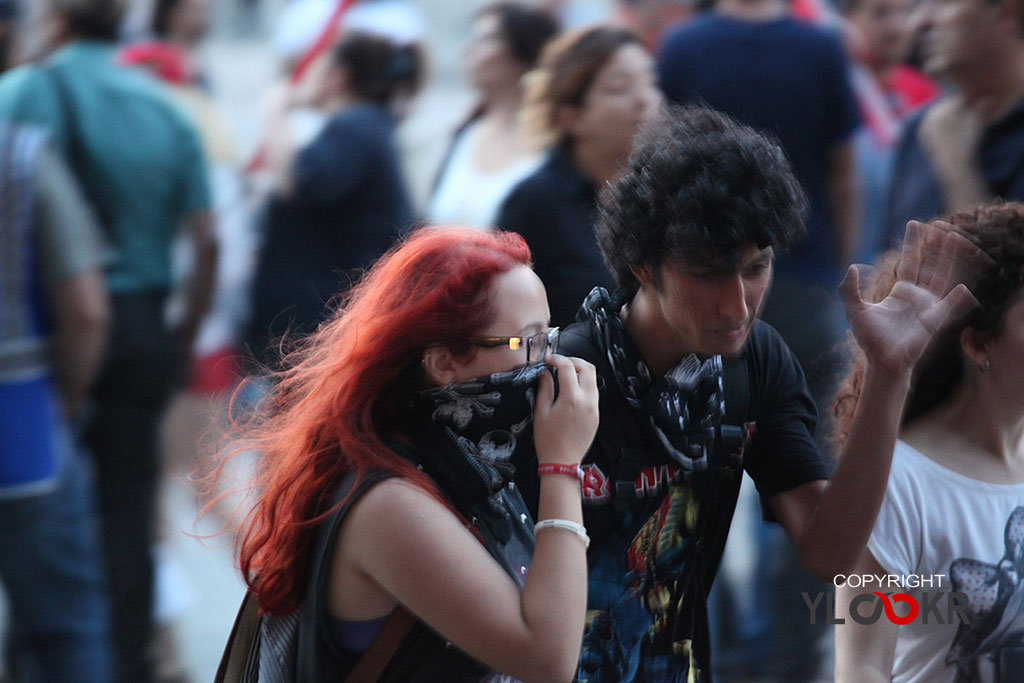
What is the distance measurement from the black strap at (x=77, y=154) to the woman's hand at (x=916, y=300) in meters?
2.46

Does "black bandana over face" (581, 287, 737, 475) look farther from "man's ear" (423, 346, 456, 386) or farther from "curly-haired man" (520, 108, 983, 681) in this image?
"man's ear" (423, 346, 456, 386)

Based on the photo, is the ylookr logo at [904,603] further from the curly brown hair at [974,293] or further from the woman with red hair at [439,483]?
the woman with red hair at [439,483]

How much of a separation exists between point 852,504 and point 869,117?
400 cm

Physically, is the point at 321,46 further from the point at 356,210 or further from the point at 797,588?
the point at 797,588

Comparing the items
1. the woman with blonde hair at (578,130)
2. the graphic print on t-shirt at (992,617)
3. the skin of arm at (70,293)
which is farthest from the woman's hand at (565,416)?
the skin of arm at (70,293)

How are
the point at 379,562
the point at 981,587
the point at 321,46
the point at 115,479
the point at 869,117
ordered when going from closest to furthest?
the point at 379,562 → the point at 981,587 → the point at 115,479 → the point at 321,46 → the point at 869,117

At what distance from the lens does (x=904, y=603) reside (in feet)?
5.93

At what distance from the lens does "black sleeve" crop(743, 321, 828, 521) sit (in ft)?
6.16

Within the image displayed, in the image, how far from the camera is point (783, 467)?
6.19 ft

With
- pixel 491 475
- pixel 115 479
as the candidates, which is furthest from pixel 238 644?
pixel 115 479

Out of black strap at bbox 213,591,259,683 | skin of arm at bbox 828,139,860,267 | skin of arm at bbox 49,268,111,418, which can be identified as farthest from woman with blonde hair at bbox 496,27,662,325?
black strap at bbox 213,591,259,683

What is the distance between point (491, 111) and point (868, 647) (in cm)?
275

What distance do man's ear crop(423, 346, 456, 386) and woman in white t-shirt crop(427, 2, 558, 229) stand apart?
2.13 meters

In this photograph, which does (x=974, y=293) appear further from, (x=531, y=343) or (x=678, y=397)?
(x=531, y=343)
